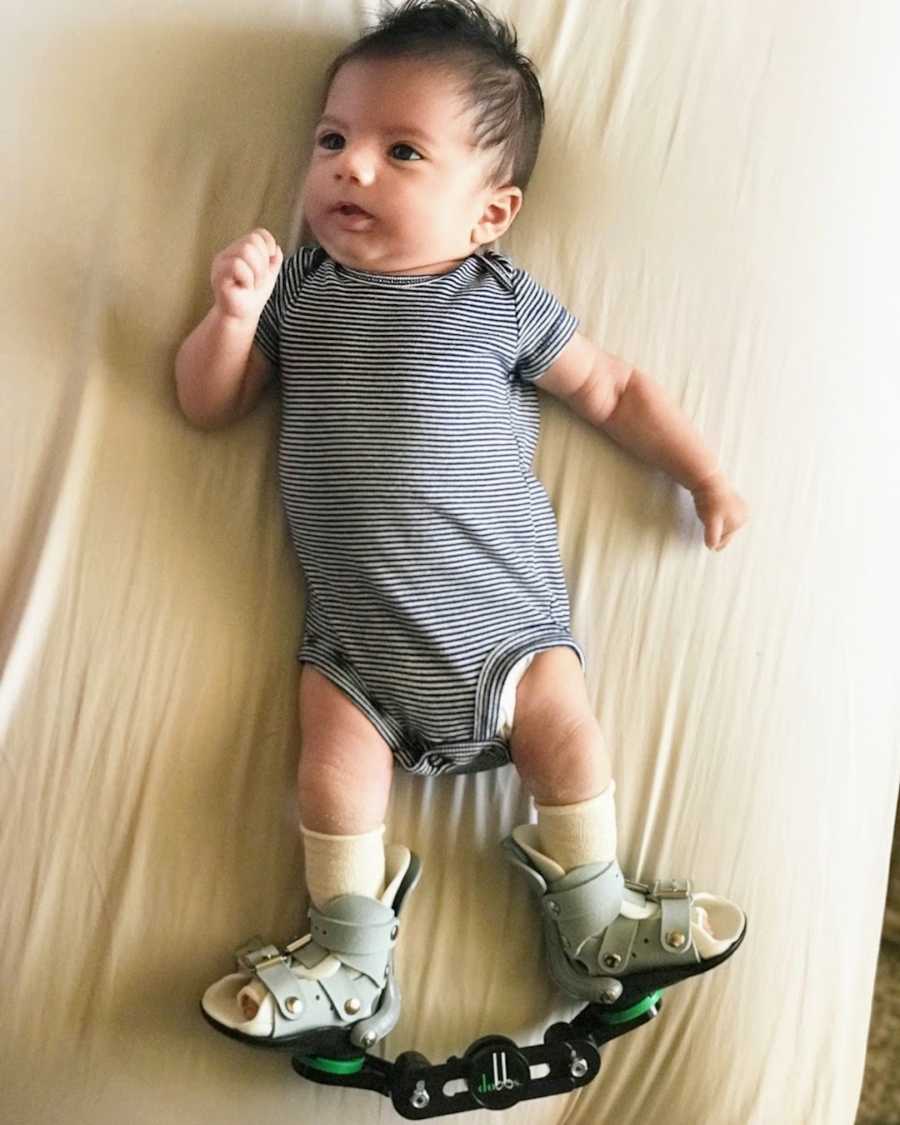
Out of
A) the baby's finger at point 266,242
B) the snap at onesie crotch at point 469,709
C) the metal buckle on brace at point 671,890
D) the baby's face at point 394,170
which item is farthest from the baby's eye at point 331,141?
the metal buckle on brace at point 671,890

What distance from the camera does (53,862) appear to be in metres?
0.86

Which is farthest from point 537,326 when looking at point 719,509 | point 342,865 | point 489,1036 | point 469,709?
point 489,1036

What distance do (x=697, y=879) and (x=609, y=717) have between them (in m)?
0.15

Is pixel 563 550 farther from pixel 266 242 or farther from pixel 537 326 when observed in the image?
pixel 266 242

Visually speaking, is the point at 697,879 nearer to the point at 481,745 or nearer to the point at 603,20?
the point at 481,745

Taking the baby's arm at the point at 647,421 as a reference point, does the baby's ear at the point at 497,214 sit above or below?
above

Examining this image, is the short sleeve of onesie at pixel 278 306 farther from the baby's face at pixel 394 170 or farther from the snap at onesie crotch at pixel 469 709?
the snap at onesie crotch at pixel 469 709

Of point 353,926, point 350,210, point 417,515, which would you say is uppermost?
point 350,210

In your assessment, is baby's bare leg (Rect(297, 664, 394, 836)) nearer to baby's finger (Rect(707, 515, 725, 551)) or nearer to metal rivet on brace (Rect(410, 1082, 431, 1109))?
metal rivet on brace (Rect(410, 1082, 431, 1109))

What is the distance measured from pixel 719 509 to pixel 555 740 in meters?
0.24

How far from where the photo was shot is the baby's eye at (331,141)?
902 mm

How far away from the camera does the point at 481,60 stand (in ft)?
2.93

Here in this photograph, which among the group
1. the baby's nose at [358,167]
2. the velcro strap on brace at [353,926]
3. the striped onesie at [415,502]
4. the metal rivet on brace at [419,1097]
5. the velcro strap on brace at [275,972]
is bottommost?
the metal rivet on brace at [419,1097]

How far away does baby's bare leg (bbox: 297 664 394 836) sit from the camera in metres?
0.84
